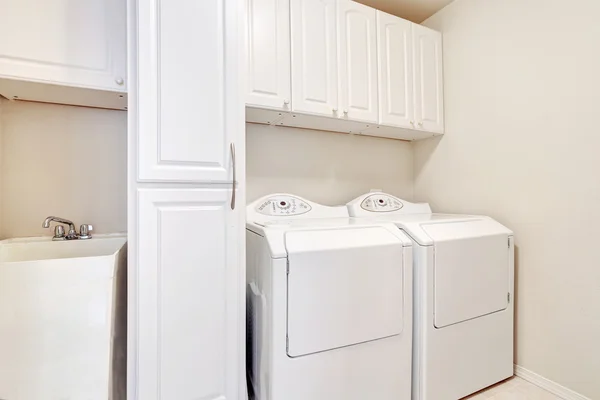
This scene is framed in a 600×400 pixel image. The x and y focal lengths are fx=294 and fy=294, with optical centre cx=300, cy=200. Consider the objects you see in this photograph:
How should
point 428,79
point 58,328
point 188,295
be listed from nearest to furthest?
1. point 58,328
2. point 188,295
3. point 428,79

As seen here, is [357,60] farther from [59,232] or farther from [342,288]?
[59,232]

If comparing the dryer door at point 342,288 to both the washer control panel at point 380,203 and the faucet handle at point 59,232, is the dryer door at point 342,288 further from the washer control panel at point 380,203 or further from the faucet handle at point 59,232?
the faucet handle at point 59,232

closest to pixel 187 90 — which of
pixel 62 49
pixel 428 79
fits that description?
pixel 62 49

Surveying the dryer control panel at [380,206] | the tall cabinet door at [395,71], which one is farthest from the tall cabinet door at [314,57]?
the dryer control panel at [380,206]

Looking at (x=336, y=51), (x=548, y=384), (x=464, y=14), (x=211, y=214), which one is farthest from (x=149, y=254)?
(x=464, y=14)

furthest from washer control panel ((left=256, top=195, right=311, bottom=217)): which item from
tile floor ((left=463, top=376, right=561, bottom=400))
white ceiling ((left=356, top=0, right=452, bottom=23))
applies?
white ceiling ((left=356, top=0, right=452, bottom=23))

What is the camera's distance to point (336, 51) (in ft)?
6.24

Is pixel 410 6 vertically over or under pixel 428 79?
over

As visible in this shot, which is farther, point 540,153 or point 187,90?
point 540,153

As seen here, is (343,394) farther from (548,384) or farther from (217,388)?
(548,384)

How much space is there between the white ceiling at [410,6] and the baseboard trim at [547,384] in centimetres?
264

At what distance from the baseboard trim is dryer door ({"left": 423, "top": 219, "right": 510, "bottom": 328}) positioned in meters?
0.45

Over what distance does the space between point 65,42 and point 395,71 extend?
193 centimetres

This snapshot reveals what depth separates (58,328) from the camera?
1.09 metres
